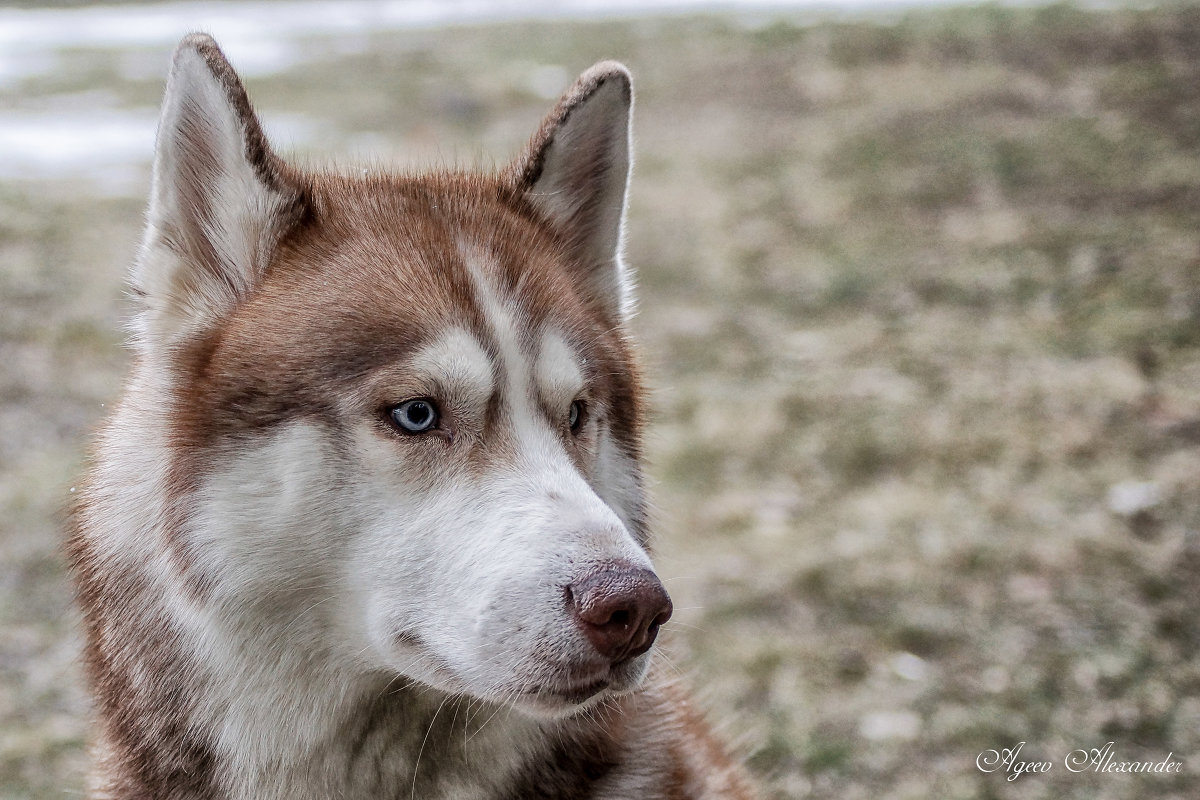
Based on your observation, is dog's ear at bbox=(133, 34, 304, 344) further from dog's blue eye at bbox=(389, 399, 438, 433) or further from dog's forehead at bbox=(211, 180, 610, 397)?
dog's blue eye at bbox=(389, 399, 438, 433)

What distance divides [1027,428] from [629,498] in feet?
12.8

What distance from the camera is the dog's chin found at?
2367 mm

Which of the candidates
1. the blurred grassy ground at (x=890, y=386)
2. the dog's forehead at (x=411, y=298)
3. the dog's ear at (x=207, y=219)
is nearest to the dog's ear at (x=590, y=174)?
the dog's forehead at (x=411, y=298)

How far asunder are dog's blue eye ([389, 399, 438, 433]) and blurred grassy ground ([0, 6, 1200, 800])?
1.88 m

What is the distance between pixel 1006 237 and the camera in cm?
826

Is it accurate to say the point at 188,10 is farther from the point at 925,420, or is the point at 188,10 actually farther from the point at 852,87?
the point at 925,420

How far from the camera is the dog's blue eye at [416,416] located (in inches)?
99.3

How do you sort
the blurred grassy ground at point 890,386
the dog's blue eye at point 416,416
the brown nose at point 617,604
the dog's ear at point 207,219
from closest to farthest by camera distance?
the brown nose at point 617,604
the dog's blue eye at point 416,416
the dog's ear at point 207,219
the blurred grassy ground at point 890,386

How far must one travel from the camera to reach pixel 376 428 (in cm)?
251

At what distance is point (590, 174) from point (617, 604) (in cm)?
137

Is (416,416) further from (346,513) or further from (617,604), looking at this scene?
(617,604)

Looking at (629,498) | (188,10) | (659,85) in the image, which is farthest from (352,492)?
(188,10)

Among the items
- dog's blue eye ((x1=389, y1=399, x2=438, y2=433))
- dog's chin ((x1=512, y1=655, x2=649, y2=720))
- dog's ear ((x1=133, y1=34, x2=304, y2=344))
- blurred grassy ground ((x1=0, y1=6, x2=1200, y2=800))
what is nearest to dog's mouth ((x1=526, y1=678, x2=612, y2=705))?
dog's chin ((x1=512, y1=655, x2=649, y2=720))

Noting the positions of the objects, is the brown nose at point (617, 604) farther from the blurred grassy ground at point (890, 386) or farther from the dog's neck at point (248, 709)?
the blurred grassy ground at point (890, 386)
